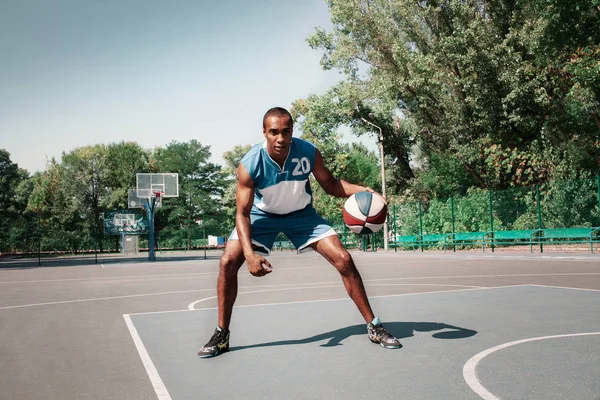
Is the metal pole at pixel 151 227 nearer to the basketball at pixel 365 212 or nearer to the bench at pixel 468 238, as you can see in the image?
the bench at pixel 468 238

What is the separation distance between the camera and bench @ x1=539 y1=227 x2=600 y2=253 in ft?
62.9

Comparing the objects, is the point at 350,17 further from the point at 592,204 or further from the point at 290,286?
the point at 290,286

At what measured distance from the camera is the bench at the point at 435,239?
89.5 feet

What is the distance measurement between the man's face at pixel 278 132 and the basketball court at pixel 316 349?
5.64 feet

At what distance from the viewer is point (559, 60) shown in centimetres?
2397

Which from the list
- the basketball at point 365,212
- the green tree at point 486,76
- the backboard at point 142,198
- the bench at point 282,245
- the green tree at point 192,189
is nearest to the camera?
the basketball at point 365,212

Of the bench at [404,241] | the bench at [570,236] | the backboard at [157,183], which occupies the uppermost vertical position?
the backboard at [157,183]

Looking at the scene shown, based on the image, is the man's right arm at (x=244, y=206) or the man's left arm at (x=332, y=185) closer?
the man's right arm at (x=244, y=206)

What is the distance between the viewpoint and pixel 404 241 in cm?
3069

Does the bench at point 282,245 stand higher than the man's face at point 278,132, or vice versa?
the man's face at point 278,132

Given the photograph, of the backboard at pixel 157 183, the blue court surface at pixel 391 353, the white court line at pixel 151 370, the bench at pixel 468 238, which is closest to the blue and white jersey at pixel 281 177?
the blue court surface at pixel 391 353

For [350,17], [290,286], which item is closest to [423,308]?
[290,286]

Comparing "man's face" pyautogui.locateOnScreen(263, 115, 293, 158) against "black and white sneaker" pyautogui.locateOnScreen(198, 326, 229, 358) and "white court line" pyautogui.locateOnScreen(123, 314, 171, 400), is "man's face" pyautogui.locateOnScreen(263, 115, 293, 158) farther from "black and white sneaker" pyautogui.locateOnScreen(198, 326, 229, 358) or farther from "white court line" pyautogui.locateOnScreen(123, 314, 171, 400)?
"white court line" pyautogui.locateOnScreen(123, 314, 171, 400)

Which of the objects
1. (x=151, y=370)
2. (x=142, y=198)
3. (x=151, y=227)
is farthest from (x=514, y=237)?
(x=142, y=198)
